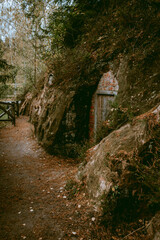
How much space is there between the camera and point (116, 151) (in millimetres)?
3725

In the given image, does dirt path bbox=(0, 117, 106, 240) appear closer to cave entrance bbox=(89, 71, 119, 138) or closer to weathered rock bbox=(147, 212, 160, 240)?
weathered rock bbox=(147, 212, 160, 240)

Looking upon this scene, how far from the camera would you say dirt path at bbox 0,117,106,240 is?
3.24m

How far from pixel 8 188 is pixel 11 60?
27978mm

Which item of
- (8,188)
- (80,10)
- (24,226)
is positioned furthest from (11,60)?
(24,226)

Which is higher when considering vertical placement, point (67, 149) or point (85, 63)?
point (85, 63)

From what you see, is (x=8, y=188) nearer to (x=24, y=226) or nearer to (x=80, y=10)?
(x=24, y=226)

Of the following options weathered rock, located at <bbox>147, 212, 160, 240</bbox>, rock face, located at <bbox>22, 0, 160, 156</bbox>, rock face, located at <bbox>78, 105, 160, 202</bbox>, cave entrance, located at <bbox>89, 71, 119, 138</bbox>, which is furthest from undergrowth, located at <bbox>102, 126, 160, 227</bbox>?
cave entrance, located at <bbox>89, 71, 119, 138</bbox>

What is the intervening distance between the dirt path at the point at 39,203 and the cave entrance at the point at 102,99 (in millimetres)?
2239

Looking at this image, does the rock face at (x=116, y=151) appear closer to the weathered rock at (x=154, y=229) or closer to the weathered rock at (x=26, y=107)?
the weathered rock at (x=154, y=229)

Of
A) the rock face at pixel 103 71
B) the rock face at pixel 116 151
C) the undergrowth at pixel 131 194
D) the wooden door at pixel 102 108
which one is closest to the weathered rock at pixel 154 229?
the undergrowth at pixel 131 194

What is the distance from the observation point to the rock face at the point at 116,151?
11.1ft

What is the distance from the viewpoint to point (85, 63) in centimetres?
786

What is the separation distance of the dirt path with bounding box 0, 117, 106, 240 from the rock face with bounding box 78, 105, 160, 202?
529 mm

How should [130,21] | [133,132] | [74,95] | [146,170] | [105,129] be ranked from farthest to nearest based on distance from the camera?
[74,95] → [130,21] → [105,129] → [133,132] → [146,170]
